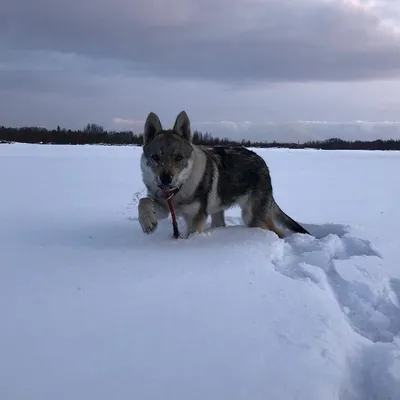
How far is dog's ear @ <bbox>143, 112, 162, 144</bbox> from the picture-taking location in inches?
230

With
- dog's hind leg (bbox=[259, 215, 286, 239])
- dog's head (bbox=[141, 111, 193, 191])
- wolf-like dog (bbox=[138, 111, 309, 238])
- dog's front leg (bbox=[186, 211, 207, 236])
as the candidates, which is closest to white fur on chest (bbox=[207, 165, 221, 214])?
wolf-like dog (bbox=[138, 111, 309, 238])

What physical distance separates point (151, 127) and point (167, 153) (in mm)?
535

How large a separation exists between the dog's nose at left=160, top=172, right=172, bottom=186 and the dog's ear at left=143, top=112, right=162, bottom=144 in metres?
0.75

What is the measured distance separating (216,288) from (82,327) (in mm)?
1165

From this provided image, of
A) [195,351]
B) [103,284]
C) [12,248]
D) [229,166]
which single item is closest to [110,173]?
[229,166]

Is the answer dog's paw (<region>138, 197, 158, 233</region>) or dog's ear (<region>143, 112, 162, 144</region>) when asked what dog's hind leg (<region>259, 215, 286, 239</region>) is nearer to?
dog's paw (<region>138, 197, 158, 233</region>)

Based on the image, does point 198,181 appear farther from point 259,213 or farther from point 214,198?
point 259,213

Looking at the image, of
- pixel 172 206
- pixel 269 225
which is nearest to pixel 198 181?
pixel 172 206

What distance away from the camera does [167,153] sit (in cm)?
557

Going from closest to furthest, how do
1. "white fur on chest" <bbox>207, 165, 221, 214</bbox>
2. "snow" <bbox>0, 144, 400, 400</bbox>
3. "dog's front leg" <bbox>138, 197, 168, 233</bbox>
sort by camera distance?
1. "snow" <bbox>0, 144, 400, 400</bbox>
2. "dog's front leg" <bbox>138, 197, 168, 233</bbox>
3. "white fur on chest" <bbox>207, 165, 221, 214</bbox>

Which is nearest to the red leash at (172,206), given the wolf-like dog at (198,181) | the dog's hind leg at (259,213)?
the wolf-like dog at (198,181)

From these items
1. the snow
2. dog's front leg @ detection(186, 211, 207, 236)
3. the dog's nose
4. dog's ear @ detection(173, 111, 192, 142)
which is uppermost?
dog's ear @ detection(173, 111, 192, 142)

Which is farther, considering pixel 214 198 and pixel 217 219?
pixel 217 219

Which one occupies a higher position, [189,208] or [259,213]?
[189,208]
